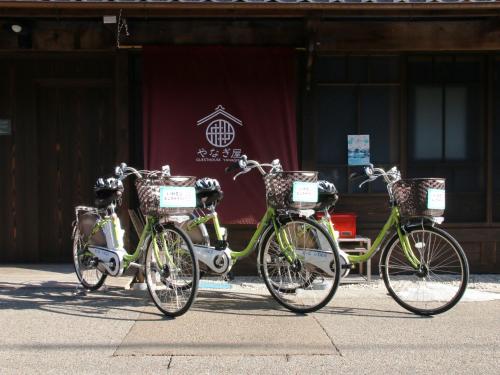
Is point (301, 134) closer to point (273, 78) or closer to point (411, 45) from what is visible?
point (273, 78)

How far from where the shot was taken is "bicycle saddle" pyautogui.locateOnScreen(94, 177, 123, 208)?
6.26 meters

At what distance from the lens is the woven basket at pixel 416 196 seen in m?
5.52

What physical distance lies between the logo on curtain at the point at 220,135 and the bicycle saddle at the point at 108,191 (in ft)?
5.03

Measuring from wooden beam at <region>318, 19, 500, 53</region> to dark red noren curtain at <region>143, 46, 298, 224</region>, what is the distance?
63cm

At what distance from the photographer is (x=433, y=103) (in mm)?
7957

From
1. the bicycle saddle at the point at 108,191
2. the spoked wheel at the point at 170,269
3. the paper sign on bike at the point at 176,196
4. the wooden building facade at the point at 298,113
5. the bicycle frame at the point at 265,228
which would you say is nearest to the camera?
the paper sign on bike at the point at 176,196

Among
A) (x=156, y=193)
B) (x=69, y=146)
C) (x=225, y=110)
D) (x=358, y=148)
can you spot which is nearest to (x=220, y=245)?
(x=156, y=193)

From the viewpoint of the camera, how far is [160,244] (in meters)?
5.69

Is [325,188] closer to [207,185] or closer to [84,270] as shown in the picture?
[207,185]

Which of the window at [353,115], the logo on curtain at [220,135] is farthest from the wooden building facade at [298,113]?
the logo on curtain at [220,135]

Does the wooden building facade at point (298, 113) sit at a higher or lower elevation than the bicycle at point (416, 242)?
higher

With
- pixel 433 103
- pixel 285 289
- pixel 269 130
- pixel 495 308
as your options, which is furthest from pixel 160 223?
pixel 433 103

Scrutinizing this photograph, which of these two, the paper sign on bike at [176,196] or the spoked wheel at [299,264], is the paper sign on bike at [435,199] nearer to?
the spoked wheel at [299,264]

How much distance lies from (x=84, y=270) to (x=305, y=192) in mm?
2776
